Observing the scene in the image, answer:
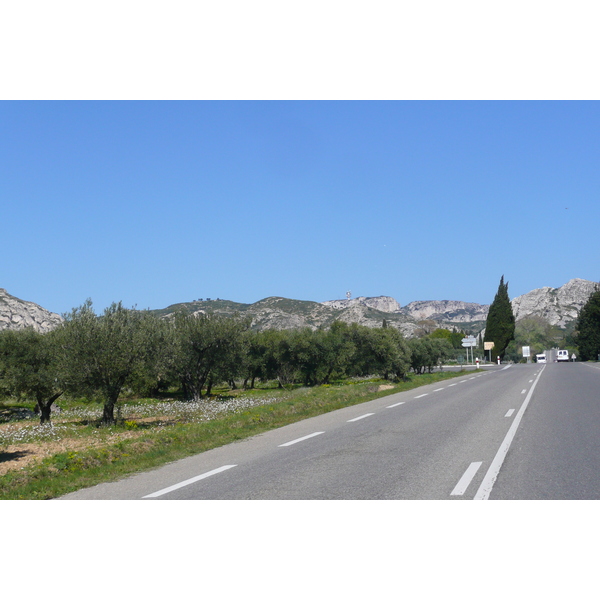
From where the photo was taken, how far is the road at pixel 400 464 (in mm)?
7070

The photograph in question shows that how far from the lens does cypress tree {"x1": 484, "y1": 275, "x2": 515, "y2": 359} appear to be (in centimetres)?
10838

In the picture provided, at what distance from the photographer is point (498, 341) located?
109m

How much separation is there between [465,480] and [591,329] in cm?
10581

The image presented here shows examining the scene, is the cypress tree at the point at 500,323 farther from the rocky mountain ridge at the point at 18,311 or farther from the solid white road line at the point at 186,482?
the solid white road line at the point at 186,482

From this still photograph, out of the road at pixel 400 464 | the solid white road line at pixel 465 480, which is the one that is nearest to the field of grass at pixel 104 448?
the road at pixel 400 464

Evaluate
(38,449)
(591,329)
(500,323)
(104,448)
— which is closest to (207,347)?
(38,449)

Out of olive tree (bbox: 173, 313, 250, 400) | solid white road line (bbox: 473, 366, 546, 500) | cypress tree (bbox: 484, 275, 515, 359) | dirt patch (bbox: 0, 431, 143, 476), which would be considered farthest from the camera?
cypress tree (bbox: 484, 275, 515, 359)

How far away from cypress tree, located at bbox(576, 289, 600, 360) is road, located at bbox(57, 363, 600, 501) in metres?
94.6

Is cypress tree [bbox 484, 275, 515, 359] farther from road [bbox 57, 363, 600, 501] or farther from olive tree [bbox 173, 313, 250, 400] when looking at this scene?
road [bbox 57, 363, 600, 501]

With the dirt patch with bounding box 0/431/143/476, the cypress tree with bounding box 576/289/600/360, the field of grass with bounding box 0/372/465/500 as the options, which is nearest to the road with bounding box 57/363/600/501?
the field of grass with bounding box 0/372/465/500

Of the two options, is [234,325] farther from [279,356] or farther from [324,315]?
[324,315]

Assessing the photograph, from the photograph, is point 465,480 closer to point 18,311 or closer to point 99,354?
point 99,354

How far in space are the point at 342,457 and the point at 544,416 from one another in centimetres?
801

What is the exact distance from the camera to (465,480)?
7.46m
